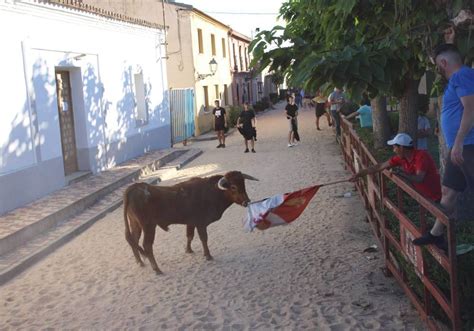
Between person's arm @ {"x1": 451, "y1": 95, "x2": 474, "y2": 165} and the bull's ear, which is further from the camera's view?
the bull's ear

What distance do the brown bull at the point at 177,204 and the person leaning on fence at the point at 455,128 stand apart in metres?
2.75

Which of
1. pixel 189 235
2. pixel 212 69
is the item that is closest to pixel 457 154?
pixel 189 235

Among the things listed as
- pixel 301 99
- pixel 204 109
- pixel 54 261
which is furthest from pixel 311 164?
pixel 301 99

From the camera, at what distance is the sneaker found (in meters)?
3.95

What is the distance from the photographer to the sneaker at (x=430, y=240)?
3.95 m

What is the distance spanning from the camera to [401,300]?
5.31 m

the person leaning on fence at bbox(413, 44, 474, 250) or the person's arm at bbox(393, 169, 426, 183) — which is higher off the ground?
the person leaning on fence at bbox(413, 44, 474, 250)

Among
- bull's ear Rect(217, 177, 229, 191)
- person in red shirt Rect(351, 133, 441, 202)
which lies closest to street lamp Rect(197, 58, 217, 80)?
bull's ear Rect(217, 177, 229, 191)

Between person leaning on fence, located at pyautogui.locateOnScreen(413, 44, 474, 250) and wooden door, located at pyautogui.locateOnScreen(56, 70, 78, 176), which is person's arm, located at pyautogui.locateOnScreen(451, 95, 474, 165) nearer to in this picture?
person leaning on fence, located at pyautogui.locateOnScreen(413, 44, 474, 250)

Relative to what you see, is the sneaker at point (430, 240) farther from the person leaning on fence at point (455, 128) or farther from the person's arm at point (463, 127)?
the person's arm at point (463, 127)

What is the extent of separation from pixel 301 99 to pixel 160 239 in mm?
38641

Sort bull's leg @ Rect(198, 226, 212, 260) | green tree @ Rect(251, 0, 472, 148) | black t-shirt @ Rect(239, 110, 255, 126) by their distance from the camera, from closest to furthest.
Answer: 1. green tree @ Rect(251, 0, 472, 148)
2. bull's leg @ Rect(198, 226, 212, 260)
3. black t-shirt @ Rect(239, 110, 255, 126)

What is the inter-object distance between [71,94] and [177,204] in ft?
24.5

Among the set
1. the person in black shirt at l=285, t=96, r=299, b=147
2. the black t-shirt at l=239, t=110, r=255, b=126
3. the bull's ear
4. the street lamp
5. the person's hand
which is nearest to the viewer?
the person's hand
